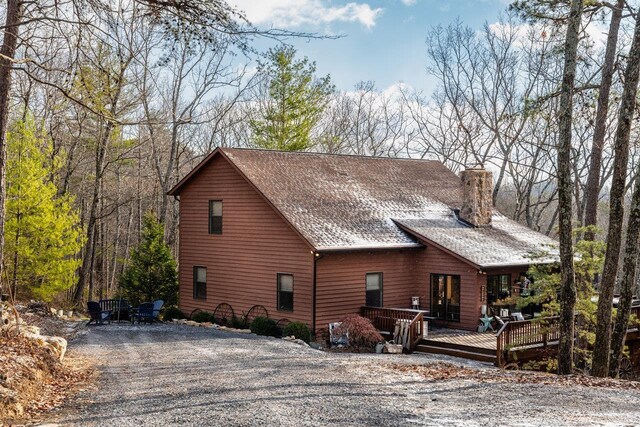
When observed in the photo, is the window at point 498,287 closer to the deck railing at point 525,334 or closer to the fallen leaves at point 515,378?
the deck railing at point 525,334

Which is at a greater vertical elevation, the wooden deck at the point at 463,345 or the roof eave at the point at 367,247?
the roof eave at the point at 367,247

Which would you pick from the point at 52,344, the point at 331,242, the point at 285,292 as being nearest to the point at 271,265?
the point at 285,292

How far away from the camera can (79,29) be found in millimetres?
9688

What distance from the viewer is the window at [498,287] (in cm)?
2231

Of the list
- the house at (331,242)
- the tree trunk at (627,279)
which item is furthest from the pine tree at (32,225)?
the tree trunk at (627,279)

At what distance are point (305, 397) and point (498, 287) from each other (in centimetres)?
1379

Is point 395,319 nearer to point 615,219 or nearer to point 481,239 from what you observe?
point 481,239

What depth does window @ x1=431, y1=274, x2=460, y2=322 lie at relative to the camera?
864 inches

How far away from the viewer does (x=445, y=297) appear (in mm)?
22406

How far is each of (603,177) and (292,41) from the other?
105ft

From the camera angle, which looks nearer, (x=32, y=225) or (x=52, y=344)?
(x=52, y=344)

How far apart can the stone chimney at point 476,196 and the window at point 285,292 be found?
26.6ft

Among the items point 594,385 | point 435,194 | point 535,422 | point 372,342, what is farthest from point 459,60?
point 535,422

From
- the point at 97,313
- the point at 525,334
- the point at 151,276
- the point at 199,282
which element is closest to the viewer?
the point at 525,334
